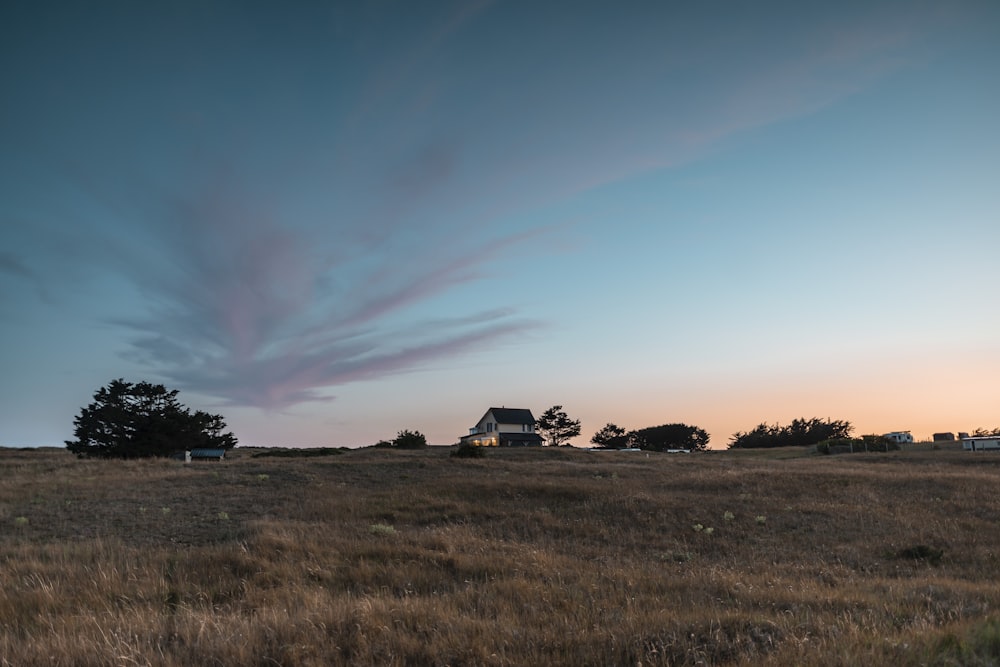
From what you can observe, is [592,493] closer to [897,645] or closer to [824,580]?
[824,580]

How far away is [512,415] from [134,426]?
4779 cm

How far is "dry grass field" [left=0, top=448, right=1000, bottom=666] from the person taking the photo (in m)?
6.03

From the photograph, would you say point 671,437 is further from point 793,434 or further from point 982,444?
point 982,444

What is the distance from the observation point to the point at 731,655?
5812 millimetres

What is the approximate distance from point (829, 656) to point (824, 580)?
274 inches

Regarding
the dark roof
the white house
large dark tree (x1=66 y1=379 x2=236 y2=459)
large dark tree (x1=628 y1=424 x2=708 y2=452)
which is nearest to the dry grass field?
large dark tree (x1=66 y1=379 x2=236 y2=459)

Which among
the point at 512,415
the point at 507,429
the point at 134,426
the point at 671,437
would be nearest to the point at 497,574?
the point at 134,426

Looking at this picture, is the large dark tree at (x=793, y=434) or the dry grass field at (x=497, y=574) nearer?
the dry grass field at (x=497, y=574)

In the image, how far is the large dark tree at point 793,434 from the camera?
89.2 meters

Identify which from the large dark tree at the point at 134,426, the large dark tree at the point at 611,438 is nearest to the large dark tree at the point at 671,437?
the large dark tree at the point at 611,438

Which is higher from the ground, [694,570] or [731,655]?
[731,655]

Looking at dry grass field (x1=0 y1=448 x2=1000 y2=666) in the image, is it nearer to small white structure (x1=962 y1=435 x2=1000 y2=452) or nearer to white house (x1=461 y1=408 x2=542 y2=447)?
small white structure (x1=962 y1=435 x2=1000 y2=452)

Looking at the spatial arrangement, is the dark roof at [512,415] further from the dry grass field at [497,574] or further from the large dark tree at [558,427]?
the dry grass field at [497,574]

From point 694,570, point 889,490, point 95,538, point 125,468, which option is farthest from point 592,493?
point 125,468
